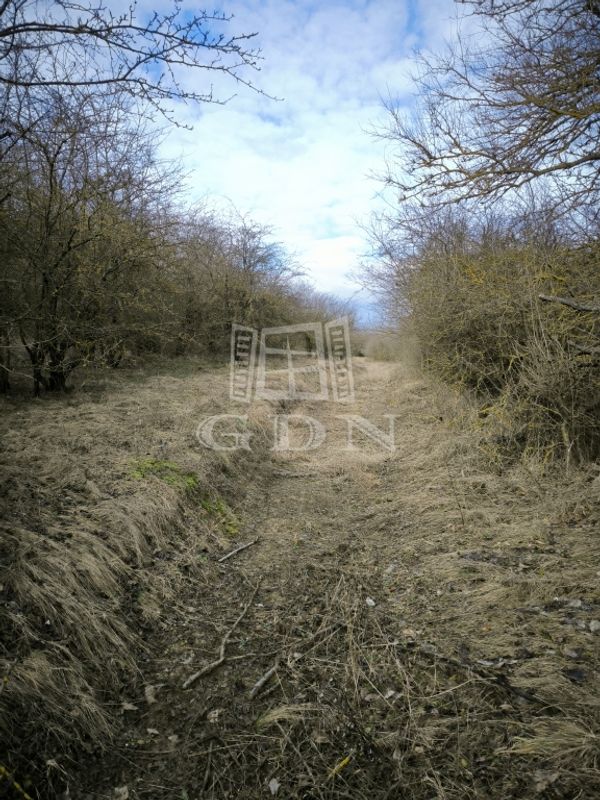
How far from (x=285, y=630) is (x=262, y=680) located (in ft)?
1.50

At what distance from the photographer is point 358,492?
5.42 metres

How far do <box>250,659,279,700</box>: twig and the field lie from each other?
0.01 m

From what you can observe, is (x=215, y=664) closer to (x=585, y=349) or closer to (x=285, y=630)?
(x=285, y=630)

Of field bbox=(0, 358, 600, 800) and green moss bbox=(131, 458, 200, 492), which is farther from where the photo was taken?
green moss bbox=(131, 458, 200, 492)

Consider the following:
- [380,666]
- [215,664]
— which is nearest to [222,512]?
[215,664]

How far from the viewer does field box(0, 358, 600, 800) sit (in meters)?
1.92

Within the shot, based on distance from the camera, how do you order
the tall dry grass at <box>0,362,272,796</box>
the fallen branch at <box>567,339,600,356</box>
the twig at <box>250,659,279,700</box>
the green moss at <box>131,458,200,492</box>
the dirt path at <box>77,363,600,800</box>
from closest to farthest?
1. the dirt path at <box>77,363,600,800</box>
2. the tall dry grass at <box>0,362,272,796</box>
3. the twig at <box>250,659,279,700</box>
4. the green moss at <box>131,458,200,492</box>
5. the fallen branch at <box>567,339,600,356</box>

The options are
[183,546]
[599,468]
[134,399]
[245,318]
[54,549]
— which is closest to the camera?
[54,549]

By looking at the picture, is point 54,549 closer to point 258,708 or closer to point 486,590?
point 258,708

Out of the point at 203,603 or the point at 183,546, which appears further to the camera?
the point at 183,546

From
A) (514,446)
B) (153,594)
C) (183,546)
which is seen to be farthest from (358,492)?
(153,594)

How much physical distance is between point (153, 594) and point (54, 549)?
707mm

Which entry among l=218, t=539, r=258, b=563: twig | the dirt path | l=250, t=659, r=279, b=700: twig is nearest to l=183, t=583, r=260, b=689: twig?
the dirt path

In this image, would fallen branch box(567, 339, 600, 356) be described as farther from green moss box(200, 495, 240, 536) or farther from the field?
green moss box(200, 495, 240, 536)
